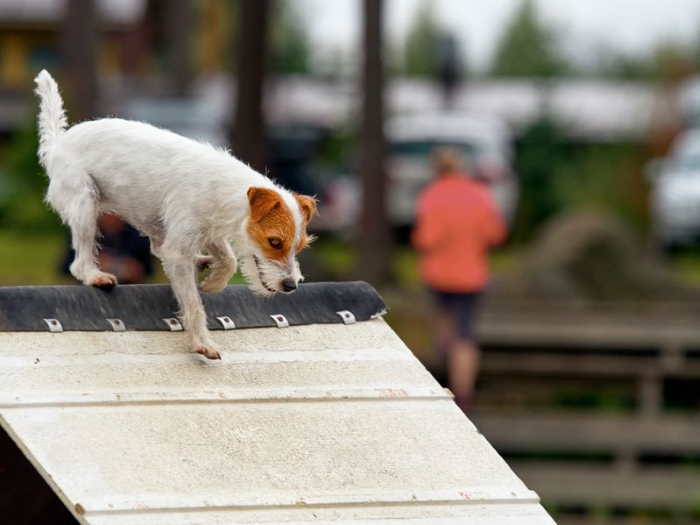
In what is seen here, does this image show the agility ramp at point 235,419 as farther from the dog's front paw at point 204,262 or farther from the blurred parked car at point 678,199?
the blurred parked car at point 678,199

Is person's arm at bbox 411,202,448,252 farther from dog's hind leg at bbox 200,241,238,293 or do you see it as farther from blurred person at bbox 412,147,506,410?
dog's hind leg at bbox 200,241,238,293

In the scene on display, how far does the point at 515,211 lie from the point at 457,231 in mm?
14419

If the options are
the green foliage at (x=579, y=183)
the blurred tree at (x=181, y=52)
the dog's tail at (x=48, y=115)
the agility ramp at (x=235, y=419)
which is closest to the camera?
the agility ramp at (x=235, y=419)

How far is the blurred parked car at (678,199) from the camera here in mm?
23875

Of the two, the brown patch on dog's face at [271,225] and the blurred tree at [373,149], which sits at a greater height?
the brown patch on dog's face at [271,225]

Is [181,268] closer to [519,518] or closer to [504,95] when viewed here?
[519,518]

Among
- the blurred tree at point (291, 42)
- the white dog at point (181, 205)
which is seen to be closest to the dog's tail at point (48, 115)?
the white dog at point (181, 205)

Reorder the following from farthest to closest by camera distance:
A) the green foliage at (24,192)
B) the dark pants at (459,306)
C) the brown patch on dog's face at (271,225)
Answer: the green foliage at (24,192) → the dark pants at (459,306) → the brown patch on dog's face at (271,225)

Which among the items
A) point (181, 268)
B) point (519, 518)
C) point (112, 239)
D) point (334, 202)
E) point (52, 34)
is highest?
point (181, 268)

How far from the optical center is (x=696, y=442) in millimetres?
14406

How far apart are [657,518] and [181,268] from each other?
988cm

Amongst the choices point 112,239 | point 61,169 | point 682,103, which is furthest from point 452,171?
point 682,103

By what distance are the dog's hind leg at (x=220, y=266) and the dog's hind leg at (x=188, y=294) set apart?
Answer: 0.15 m

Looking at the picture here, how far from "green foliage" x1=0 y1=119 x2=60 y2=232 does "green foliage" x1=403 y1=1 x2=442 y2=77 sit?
172ft
